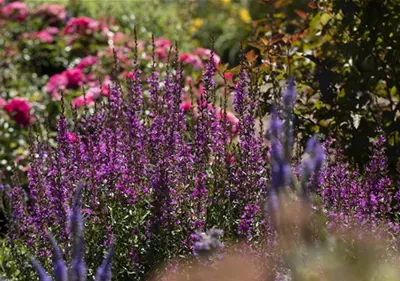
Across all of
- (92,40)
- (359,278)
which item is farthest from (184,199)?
(92,40)

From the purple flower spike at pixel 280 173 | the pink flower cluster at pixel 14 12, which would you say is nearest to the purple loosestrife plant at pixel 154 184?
the purple flower spike at pixel 280 173

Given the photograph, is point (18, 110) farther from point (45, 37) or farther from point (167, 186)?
point (167, 186)

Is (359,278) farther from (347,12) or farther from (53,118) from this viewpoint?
(53,118)

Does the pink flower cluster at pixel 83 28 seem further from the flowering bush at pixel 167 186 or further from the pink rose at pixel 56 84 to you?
the flowering bush at pixel 167 186

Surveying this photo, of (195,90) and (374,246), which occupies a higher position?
(195,90)

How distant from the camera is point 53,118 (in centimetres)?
729

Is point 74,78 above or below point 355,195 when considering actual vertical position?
above

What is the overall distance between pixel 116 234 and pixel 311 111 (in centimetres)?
177

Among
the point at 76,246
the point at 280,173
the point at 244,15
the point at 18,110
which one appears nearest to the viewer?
the point at 280,173

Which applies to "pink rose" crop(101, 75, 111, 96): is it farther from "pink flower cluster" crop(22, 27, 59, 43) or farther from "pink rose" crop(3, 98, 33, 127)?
"pink flower cluster" crop(22, 27, 59, 43)

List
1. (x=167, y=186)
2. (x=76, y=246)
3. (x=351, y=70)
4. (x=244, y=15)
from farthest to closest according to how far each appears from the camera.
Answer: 1. (x=244, y=15)
2. (x=351, y=70)
3. (x=167, y=186)
4. (x=76, y=246)

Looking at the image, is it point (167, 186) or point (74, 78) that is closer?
point (167, 186)

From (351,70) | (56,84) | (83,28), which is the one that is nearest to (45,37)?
(83,28)

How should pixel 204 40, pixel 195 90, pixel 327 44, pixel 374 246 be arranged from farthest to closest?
pixel 204 40
pixel 195 90
pixel 327 44
pixel 374 246
